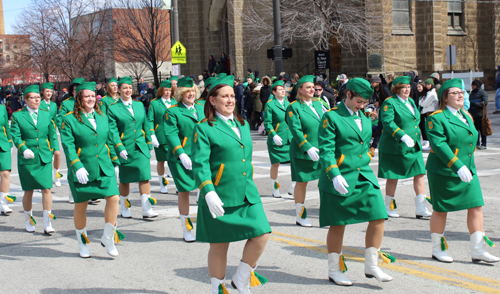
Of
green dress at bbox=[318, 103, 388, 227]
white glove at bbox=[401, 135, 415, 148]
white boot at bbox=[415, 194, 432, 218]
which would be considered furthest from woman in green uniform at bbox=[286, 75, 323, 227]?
green dress at bbox=[318, 103, 388, 227]

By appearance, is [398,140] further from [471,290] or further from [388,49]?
[388,49]

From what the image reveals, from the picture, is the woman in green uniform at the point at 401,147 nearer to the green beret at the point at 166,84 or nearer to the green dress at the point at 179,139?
the green dress at the point at 179,139

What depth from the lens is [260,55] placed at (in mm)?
30391

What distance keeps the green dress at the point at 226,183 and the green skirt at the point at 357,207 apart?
0.85 m

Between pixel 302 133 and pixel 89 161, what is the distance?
2.77 metres

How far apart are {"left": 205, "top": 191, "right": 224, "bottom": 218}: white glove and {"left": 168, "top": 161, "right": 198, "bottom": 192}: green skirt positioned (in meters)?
2.86

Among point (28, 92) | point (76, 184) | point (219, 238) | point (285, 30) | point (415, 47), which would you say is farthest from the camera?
point (415, 47)

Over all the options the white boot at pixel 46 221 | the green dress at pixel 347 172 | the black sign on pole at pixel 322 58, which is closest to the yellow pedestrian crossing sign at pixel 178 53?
the black sign on pole at pixel 322 58

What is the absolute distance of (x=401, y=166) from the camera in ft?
25.1

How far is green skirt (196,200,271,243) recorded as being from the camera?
14.4ft

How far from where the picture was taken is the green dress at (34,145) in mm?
7832

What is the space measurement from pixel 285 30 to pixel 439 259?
22.0 m

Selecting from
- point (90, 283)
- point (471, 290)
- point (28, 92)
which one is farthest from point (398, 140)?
point (28, 92)

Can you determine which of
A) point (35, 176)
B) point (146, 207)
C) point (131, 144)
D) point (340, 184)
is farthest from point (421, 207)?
point (35, 176)
